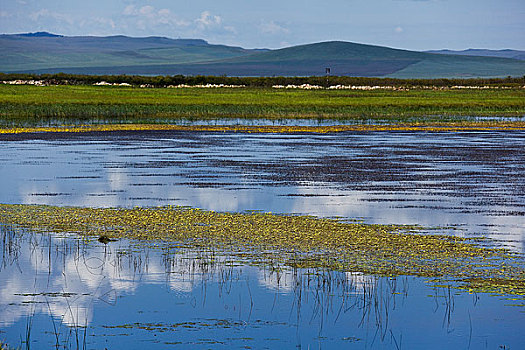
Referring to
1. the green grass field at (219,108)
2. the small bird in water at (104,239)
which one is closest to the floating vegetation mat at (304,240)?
the small bird in water at (104,239)

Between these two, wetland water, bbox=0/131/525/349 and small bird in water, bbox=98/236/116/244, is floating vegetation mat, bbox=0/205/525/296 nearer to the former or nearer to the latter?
small bird in water, bbox=98/236/116/244

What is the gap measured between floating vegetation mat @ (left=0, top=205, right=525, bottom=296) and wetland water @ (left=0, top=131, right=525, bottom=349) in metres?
0.59

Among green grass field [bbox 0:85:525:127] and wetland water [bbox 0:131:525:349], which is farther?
green grass field [bbox 0:85:525:127]

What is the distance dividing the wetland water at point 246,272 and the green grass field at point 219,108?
27.3m

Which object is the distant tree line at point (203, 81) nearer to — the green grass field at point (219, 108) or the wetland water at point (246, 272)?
the green grass field at point (219, 108)

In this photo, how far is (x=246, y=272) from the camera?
1315 centimetres

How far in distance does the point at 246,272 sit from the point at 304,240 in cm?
253

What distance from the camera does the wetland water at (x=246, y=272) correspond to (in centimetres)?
1034

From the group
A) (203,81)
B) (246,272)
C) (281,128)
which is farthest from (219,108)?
(246,272)

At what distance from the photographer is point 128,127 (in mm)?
49031

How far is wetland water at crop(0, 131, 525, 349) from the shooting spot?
10.3m

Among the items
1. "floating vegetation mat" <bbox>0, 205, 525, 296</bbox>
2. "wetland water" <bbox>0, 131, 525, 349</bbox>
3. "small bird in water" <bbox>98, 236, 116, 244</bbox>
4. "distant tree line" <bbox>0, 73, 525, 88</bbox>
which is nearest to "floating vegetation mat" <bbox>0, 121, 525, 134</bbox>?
"wetland water" <bbox>0, 131, 525, 349</bbox>

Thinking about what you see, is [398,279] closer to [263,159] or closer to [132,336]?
[132,336]

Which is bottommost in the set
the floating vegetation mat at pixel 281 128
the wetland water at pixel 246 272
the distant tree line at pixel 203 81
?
the floating vegetation mat at pixel 281 128
